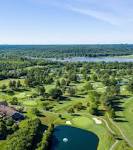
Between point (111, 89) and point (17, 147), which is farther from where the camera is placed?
point (111, 89)

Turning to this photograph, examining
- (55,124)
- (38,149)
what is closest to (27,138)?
(38,149)

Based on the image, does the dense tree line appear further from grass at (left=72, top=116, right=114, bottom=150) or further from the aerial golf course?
grass at (left=72, top=116, right=114, bottom=150)

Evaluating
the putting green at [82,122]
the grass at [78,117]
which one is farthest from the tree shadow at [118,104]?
the putting green at [82,122]

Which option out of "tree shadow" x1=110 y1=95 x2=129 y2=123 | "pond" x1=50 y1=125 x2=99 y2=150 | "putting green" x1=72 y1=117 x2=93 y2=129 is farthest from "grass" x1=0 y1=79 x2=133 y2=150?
"pond" x1=50 y1=125 x2=99 y2=150

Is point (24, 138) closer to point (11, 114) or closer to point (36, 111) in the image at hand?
point (11, 114)

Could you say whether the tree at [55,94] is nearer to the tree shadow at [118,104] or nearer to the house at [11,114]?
the tree shadow at [118,104]

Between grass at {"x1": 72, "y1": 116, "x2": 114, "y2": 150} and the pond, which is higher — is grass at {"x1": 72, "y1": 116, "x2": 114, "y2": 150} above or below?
above

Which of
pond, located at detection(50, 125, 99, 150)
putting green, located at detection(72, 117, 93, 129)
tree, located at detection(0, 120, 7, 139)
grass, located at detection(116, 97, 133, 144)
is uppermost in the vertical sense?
tree, located at detection(0, 120, 7, 139)

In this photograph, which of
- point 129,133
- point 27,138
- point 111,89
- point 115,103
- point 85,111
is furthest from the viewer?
point 111,89

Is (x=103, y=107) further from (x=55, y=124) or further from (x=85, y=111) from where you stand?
(x=55, y=124)
